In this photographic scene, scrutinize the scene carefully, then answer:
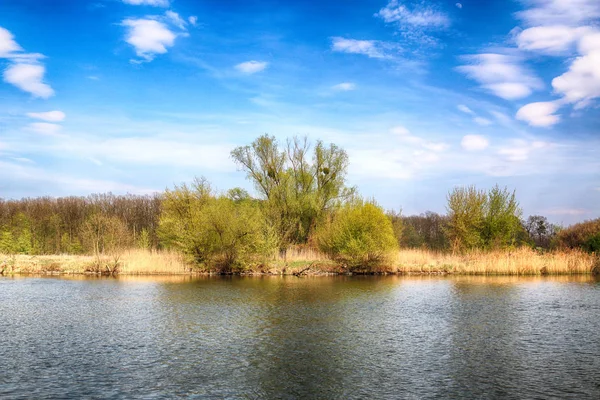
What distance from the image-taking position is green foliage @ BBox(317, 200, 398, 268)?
119 ft

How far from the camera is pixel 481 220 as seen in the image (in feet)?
142

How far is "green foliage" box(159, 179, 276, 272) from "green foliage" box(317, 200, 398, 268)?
16.7ft

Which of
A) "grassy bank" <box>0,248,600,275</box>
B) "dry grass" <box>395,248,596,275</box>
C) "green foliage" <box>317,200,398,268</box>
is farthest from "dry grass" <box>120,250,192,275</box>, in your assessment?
"dry grass" <box>395,248,596,275</box>

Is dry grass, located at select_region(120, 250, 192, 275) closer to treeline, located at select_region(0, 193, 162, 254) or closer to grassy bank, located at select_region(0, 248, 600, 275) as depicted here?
grassy bank, located at select_region(0, 248, 600, 275)

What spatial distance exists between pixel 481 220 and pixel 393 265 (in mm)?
10698

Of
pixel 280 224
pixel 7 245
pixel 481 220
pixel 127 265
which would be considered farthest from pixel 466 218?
pixel 7 245

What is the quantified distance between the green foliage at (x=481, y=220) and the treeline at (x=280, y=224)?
0.08 metres

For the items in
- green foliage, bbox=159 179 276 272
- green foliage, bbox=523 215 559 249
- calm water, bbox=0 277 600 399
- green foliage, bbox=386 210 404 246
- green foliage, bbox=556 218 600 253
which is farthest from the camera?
green foliage, bbox=523 215 559 249

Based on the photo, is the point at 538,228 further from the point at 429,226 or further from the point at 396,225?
the point at 396,225

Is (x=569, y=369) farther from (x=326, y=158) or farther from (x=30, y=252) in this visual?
(x=30, y=252)

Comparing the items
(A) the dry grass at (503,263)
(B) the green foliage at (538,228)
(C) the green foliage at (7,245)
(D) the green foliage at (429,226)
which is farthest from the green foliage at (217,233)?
(B) the green foliage at (538,228)

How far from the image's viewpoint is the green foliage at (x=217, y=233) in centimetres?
3581

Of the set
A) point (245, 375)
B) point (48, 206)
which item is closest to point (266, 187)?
point (48, 206)

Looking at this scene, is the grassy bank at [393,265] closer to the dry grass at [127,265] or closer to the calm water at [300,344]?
the dry grass at [127,265]
